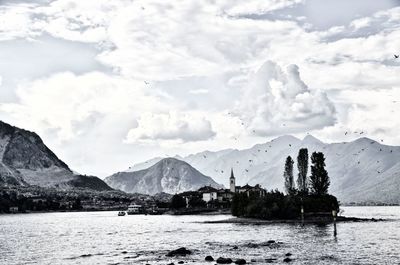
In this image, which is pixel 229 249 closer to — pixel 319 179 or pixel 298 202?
pixel 298 202

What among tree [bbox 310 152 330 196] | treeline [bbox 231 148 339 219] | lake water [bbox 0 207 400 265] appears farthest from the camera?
tree [bbox 310 152 330 196]

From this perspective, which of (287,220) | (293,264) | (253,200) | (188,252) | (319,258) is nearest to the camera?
(293,264)

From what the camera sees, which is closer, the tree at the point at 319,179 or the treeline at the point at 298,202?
the treeline at the point at 298,202

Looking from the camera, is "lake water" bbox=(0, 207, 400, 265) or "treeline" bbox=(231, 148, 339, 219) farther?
"treeline" bbox=(231, 148, 339, 219)

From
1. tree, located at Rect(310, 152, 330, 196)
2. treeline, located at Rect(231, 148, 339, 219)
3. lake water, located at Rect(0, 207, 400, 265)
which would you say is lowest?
lake water, located at Rect(0, 207, 400, 265)

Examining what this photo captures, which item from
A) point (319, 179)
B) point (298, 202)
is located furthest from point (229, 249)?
point (319, 179)

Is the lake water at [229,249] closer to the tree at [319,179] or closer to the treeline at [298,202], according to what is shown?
the treeline at [298,202]

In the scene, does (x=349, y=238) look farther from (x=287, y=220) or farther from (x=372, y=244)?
(x=287, y=220)

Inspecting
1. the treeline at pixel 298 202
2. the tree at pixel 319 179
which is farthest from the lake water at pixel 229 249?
the tree at pixel 319 179

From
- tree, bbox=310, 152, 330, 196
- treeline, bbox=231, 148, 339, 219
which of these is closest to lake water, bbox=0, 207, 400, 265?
treeline, bbox=231, 148, 339, 219

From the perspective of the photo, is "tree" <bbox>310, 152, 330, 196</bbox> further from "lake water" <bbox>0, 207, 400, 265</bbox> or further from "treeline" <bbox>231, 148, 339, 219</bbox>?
"lake water" <bbox>0, 207, 400, 265</bbox>

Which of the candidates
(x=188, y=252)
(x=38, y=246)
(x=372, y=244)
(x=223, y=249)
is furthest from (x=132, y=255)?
(x=372, y=244)

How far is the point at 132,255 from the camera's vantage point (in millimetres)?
90312

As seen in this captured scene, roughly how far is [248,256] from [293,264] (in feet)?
34.9
